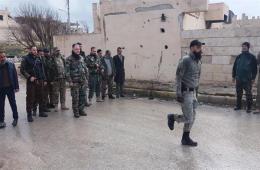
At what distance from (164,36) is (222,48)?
2572mm

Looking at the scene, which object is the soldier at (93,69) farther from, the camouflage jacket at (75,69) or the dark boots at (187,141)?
the dark boots at (187,141)

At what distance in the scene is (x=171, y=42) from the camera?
1369cm

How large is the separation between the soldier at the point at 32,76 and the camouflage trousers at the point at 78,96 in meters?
0.83

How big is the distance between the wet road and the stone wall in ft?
11.0

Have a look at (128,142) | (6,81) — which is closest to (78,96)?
(6,81)

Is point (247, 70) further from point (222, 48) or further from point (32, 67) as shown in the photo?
point (32, 67)

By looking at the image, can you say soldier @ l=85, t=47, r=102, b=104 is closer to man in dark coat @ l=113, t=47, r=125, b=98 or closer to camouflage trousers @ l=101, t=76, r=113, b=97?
camouflage trousers @ l=101, t=76, r=113, b=97

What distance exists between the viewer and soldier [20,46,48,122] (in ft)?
27.0

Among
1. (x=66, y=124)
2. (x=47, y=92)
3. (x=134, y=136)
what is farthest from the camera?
(x=47, y=92)

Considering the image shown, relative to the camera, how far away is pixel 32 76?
27.2 feet

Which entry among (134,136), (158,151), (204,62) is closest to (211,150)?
(158,151)

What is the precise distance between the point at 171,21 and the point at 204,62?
7.11 feet

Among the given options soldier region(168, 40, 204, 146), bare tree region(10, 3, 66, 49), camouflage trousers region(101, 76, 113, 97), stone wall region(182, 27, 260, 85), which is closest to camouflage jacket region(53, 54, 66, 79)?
camouflage trousers region(101, 76, 113, 97)

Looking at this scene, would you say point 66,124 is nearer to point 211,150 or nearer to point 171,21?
point 211,150
